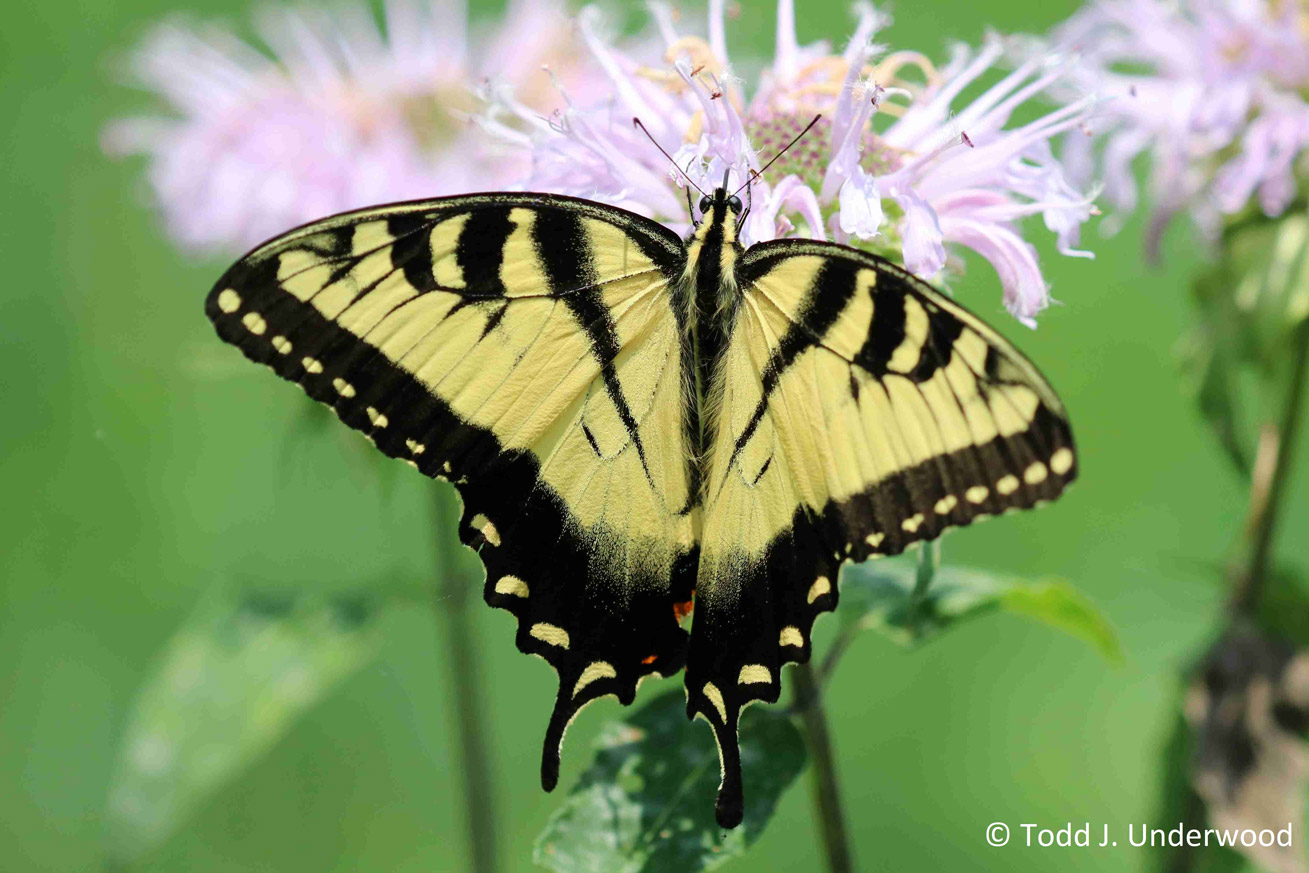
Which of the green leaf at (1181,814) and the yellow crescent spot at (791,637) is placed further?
the green leaf at (1181,814)

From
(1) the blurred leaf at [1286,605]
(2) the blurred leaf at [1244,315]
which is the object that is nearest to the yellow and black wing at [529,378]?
(2) the blurred leaf at [1244,315]

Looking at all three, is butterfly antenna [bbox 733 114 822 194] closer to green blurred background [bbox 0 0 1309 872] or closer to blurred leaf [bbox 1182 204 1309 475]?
blurred leaf [bbox 1182 204 1309 475]

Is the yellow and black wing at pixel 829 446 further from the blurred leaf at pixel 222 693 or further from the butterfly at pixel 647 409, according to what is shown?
the blurred leaf at pixel 222 693

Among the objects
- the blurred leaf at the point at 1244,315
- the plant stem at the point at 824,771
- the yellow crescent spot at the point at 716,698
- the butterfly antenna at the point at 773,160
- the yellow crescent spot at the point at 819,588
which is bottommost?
the plant stem at the point at 824,771

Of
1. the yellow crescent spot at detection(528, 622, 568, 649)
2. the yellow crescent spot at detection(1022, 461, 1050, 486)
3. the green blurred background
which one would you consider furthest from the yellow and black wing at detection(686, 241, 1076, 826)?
the green blurred background

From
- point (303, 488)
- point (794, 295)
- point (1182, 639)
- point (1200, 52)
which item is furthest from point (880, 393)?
point (303, 488)

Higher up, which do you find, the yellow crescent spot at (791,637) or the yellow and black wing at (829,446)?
the yellow and black wing at (829,446)
